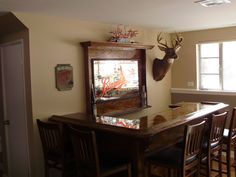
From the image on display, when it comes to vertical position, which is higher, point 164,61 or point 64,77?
point 164,61

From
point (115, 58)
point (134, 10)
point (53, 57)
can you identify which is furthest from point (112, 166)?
point (115, 58)

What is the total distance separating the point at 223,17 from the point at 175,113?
173 cm

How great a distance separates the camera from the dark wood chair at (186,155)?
2.59 m

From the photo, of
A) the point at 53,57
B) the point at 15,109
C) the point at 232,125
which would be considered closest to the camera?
the point at 232,125

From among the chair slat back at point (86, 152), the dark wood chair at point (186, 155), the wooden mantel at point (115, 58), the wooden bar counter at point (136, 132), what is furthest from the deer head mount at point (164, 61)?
the chair slat back at point (86, 152)

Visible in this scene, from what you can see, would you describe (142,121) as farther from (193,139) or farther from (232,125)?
(232,125)

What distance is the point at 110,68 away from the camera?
431 cm

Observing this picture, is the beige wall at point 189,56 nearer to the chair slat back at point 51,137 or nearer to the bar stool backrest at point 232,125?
the bar stool backrest at point 232,125

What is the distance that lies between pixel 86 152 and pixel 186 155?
95 centimetres

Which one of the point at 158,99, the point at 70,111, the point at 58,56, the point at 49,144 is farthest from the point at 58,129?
the point at 158,99

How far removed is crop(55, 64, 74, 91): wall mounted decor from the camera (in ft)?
11.8

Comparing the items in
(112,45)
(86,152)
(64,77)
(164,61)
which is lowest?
(86,152)

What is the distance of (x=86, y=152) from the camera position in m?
2.55

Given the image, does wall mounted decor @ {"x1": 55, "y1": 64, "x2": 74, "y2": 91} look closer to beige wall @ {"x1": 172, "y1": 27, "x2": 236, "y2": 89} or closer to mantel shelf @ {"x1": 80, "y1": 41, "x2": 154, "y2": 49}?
mantel shelf @ {"x1": 80, "y1": 41, "x2": 154, "y2": 49}
